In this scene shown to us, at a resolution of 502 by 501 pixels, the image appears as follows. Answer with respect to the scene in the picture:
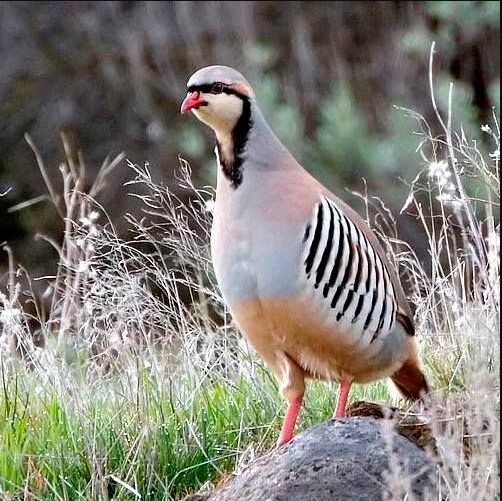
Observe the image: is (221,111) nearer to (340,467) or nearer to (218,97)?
(218,97)

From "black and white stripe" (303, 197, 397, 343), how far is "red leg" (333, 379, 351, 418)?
15 cm

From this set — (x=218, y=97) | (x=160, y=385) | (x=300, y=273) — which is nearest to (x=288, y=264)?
(x=300, y=273)

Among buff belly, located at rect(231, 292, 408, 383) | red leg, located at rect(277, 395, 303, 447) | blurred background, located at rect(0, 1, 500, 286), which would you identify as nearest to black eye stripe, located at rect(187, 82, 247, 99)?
buff belly, located at rect(231, 292, 408, 383)

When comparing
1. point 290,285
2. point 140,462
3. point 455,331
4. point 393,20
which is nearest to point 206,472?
point 140,462

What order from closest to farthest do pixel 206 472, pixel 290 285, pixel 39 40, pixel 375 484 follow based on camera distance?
pixel 375 484 < pixel 290 285 < pixel 206 472 < pixel 39 40

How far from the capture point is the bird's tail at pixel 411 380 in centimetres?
411

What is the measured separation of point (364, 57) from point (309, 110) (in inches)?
34.4

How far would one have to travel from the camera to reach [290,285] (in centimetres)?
375

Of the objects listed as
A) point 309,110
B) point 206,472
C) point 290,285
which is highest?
point 290,285

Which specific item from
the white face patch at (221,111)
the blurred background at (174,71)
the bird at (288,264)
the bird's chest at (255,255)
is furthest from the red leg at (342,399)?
the blurred background at (174,71)

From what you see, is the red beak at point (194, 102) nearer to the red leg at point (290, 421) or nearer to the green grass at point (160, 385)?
the green grass at point (160, 385)

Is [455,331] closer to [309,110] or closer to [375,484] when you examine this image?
[375,484]

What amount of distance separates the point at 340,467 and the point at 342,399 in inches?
22.6

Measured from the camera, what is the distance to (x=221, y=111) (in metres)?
3.89
